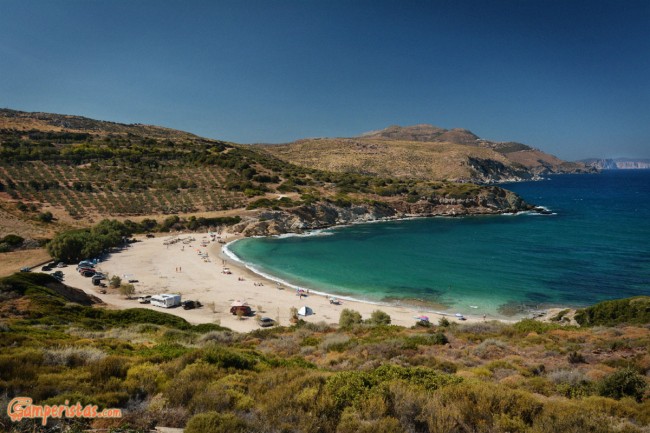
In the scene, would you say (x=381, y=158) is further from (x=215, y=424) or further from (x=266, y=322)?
(x=215, y=424)

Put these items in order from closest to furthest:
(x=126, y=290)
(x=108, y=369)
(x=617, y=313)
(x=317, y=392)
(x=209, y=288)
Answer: (x=317, y=392), (x=108, y=369), (x=617, y=313), (x=126, y=290), (x=209, y=288)

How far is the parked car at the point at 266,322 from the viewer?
79.8 feet

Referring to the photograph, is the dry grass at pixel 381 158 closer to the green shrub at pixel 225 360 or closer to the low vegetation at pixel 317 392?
the low vegetation at pixel 317 392

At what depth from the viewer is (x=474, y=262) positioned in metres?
43.0

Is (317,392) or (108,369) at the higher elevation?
(108,369)

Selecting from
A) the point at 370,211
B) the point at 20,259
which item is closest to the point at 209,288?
the point at 20,259

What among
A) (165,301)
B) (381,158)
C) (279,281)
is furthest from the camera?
(381,158)

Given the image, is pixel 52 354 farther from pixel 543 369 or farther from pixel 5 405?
pixel 543 369

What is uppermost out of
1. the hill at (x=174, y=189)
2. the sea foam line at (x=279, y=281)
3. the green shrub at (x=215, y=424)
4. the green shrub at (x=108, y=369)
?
the hill at (x=174, y=189)

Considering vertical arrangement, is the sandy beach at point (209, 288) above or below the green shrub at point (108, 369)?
below

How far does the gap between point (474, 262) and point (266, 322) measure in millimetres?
29733

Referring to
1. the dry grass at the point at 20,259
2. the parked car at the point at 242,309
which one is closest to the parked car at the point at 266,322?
the parked car at the point at 242,309

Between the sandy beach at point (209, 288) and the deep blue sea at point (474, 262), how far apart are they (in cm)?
322

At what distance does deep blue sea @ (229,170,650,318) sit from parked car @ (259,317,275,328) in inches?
400
